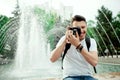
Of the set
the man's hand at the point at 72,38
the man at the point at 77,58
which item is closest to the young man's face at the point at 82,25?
the man at the point at 77,58

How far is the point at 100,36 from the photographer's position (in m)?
25.7

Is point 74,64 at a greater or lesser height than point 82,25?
lesser


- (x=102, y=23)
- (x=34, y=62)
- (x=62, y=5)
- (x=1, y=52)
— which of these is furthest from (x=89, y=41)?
(x=102, y=23)

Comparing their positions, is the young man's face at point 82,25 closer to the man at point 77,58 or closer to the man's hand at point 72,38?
the man at point 77,58

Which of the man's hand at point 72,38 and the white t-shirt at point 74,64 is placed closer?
the man's hand at point 72,38

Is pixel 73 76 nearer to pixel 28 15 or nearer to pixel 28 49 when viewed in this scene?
pixel 28 49

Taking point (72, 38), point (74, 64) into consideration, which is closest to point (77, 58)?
point (74, 64)

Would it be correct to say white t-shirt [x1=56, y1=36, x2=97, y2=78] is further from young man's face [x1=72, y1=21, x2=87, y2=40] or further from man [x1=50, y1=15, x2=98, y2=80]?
young man's face [x1=72, y1=21, x2=87, y2=40]

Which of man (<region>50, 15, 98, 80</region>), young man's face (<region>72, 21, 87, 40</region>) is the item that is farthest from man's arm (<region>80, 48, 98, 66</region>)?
young man's face (<region>72, 21, 87, 40</region>)

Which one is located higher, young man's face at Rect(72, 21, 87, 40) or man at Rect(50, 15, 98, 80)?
young man's face at Rect(72, 21, 87, 40)

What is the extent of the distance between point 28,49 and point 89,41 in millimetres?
12617

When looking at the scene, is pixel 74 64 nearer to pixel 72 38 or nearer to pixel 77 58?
pixel 77 58

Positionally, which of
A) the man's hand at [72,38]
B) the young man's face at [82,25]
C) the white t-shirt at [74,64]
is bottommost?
the white t-shirt at [74,64]

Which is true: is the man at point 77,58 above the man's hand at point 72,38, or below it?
below
